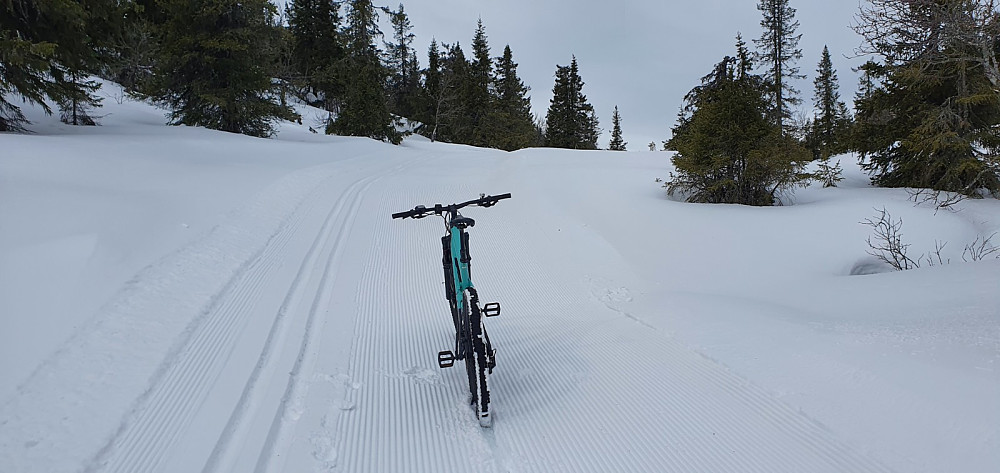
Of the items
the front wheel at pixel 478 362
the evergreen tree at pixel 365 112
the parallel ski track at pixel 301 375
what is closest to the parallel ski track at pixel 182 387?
the parallel ski track at pixel 301 375

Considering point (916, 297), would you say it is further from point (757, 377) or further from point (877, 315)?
point (757, 377)

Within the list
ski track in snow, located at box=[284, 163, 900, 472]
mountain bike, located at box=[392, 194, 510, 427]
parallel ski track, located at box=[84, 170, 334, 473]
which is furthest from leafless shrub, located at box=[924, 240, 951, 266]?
parallel ski track, located at box=[84, 170, 334, 473]

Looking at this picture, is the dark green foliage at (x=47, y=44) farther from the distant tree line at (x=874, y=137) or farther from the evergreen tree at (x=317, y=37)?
the evergreen tree at (x=317, y=37)

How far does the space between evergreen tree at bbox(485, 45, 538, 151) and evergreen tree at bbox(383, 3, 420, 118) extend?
854 centimetres

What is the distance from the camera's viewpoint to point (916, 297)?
4.49 metres

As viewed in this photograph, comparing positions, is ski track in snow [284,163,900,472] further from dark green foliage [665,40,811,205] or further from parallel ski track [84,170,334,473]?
dark green foliage [665,40,811,205]

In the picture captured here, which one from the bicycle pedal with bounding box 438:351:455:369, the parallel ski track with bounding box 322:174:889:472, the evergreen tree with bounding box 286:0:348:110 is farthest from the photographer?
the evergreen tree with bounding box 286:0:348:110

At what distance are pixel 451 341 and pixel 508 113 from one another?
4296cm

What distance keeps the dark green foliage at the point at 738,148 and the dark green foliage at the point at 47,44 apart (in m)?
13.1

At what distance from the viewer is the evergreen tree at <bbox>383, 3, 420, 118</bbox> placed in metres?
49.2

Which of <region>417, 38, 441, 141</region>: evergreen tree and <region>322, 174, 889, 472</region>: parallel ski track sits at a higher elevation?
<region>417, 38, 441, 141</region>: evergreen tree

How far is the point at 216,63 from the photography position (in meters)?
18.4

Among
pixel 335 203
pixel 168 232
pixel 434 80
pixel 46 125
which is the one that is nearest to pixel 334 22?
pixel 434 80

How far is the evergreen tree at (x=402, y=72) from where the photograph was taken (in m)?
49.2
